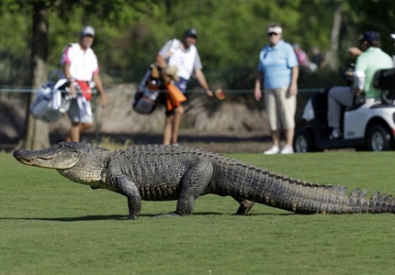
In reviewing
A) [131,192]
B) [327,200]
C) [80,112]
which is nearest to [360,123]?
[80,112]

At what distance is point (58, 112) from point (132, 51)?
3695 cm

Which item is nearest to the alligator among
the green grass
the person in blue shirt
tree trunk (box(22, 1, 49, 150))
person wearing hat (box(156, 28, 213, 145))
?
the green grass

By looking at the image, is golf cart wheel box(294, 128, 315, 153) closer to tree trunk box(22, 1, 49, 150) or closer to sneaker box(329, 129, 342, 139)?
sneaker box(329, 129, 342, 139)

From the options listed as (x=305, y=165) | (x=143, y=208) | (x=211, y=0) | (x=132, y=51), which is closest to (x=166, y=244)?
(x=143, y=208)

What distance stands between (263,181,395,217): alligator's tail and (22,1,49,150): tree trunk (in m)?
13.9

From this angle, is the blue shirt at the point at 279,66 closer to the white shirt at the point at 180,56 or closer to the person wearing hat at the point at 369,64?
the person wearing hat at the point at 369,64

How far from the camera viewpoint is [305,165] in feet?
Result: 53.4

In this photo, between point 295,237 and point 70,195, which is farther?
point 70,195

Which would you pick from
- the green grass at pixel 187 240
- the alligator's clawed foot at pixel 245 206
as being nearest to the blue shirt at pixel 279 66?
the green grass at pixel 187 240

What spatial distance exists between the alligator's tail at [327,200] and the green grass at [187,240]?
13cm

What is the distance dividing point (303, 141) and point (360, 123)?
7.50 feet

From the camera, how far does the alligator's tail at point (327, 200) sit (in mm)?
10859

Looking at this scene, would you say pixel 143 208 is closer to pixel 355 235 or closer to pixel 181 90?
pixel 355 235

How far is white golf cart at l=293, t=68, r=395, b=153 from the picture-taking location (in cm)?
1925
